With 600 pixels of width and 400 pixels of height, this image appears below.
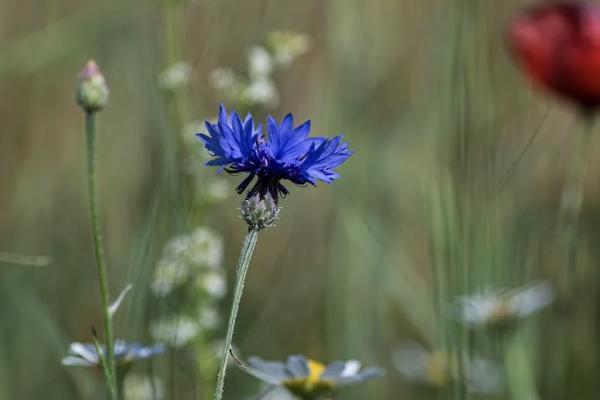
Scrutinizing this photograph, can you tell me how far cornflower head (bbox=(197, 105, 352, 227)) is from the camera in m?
0.52

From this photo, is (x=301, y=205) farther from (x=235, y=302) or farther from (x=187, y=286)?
(x=235, y=302)

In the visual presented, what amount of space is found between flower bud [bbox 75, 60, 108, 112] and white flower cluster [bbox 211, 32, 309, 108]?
30 cm

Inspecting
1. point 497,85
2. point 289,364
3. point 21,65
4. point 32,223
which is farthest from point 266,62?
point 497,85

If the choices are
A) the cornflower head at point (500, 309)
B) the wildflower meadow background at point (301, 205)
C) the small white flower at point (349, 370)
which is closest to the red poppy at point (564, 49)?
the wildflower meadow background at point (301, 205)

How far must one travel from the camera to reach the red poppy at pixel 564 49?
961 millimetres

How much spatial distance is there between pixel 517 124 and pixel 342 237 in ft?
2.19

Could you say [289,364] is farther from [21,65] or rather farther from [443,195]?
[21,65]

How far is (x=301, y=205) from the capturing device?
5.61 feet

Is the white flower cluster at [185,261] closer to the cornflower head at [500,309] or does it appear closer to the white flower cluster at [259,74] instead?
the white flower cluster at [259,74]

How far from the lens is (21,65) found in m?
1.26

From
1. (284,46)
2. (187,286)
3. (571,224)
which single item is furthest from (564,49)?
(187,286)

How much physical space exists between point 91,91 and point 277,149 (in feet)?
0.42

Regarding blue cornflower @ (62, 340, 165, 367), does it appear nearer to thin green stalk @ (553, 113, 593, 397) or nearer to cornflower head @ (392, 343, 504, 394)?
cornflower head @ (392, 343, 504, 394)

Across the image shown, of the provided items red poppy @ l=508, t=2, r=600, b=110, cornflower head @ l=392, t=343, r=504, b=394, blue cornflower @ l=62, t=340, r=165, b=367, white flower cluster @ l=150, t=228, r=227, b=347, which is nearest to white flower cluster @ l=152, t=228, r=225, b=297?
white flower cluster @ l=150, t=228, r=227, b=347
